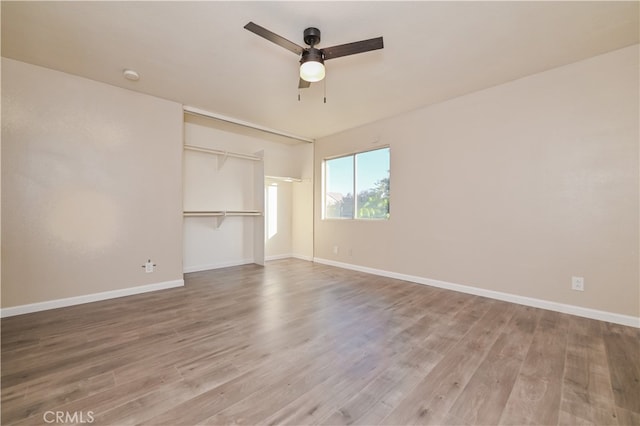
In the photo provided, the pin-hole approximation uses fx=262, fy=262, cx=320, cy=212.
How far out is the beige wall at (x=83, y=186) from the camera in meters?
2.70

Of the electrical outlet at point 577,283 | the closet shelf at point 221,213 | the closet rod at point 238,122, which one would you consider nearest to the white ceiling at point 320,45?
the closet rod at point 238,122

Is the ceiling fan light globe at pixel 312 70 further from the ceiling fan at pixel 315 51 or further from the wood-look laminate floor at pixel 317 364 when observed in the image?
the wood-look laminate floor at pixel 317 364

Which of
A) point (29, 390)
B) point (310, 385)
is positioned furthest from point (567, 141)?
point (29, 390)

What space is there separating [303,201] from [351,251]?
1669 mm

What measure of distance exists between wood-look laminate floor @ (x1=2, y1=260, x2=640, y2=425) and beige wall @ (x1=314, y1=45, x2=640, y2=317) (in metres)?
0.48

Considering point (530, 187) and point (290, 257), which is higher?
point (530, 187)

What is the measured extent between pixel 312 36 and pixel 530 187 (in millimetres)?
2805

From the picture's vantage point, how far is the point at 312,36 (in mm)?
2189

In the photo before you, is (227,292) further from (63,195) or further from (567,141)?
(567,141)

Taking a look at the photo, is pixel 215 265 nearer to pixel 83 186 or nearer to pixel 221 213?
pixel 221 213

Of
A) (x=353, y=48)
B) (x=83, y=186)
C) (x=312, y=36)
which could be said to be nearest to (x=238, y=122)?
(x=83, y=186)

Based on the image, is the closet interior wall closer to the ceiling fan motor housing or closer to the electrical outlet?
the ceiling fan motor housing

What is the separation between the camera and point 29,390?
1.53 metres

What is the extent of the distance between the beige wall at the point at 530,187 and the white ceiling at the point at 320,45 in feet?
1.06
